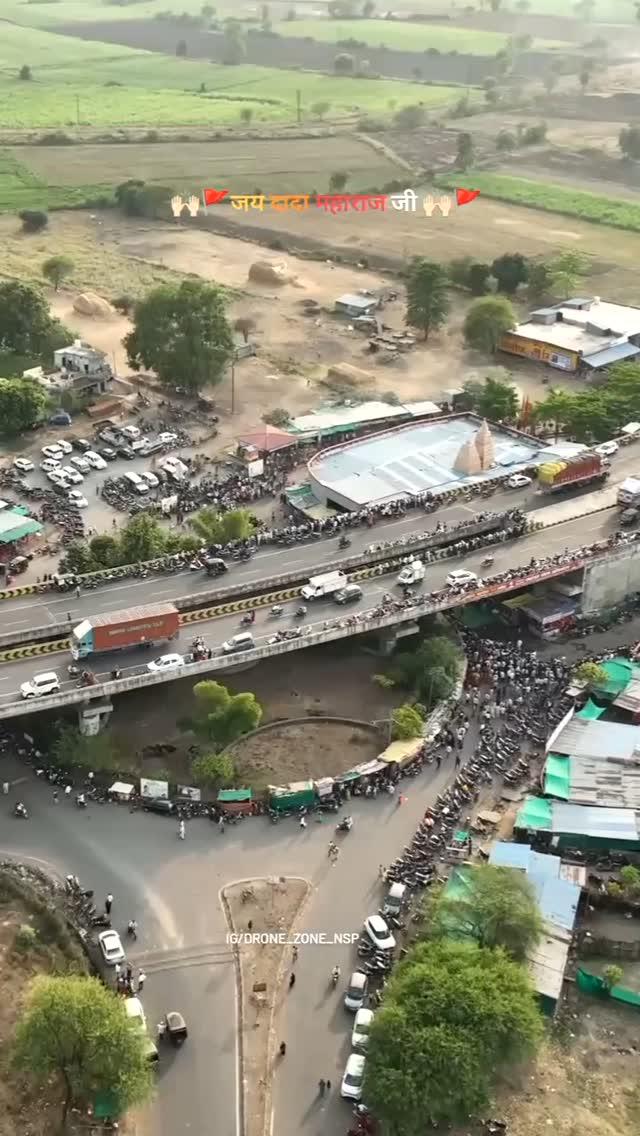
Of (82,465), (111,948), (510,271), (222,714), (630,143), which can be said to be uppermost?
(630,143)

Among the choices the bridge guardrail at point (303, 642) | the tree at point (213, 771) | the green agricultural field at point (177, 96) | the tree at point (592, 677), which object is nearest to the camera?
the tree at point (213, 771)

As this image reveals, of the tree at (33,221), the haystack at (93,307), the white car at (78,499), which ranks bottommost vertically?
the white car at (78,499)

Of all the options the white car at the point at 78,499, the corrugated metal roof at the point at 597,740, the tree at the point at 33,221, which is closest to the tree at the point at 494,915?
the corrugated metal roof at the point at 597,740

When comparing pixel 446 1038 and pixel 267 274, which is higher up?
pixel 267 274

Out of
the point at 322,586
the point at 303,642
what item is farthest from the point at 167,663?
the point at 322,586

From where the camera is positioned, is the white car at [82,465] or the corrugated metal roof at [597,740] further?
the white car at [82,465]

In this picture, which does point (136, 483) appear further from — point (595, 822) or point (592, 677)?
point (595, 822)

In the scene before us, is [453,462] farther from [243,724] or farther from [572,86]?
[572,86]

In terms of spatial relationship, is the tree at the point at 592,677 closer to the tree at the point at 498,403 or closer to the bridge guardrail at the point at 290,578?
the bridge guardrail at the point at 290,578
